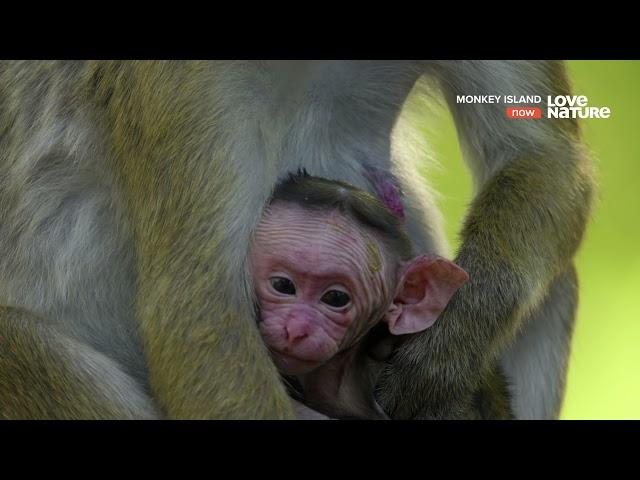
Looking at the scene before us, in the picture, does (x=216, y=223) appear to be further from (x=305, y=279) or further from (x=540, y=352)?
(x=540, y=352)

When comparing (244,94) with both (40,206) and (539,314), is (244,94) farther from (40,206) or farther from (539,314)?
(539,314)

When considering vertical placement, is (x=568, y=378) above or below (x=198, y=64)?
below

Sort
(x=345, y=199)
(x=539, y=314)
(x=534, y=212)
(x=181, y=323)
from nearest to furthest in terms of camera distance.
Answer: (x=181, y=323)
(x=345, y=199)
(x=534, y=212)
(x=539, y=314)

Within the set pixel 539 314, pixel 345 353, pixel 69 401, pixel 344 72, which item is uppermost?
pixel 344 72

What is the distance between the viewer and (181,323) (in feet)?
10.9

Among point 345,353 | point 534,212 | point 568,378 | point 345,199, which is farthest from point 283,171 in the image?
point 568,378

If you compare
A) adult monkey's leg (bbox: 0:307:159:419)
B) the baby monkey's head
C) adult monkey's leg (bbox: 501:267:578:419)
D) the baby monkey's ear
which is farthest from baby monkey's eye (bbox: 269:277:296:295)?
adult monkey's leg (bbox: 501:267:578:419)

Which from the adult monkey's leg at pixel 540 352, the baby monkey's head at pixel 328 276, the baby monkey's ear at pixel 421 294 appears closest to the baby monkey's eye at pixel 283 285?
the baby monkey's head at pixel 328 276

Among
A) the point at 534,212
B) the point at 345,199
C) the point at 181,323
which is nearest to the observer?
the point at 181,323

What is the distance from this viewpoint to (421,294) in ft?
12.2

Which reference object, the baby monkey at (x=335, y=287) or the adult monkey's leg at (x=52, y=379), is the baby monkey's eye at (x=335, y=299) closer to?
the baby monkey at (x=335, y=287)

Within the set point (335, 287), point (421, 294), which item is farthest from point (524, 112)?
point (335, 287)

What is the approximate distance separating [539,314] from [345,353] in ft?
2.55

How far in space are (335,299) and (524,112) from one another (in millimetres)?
940
